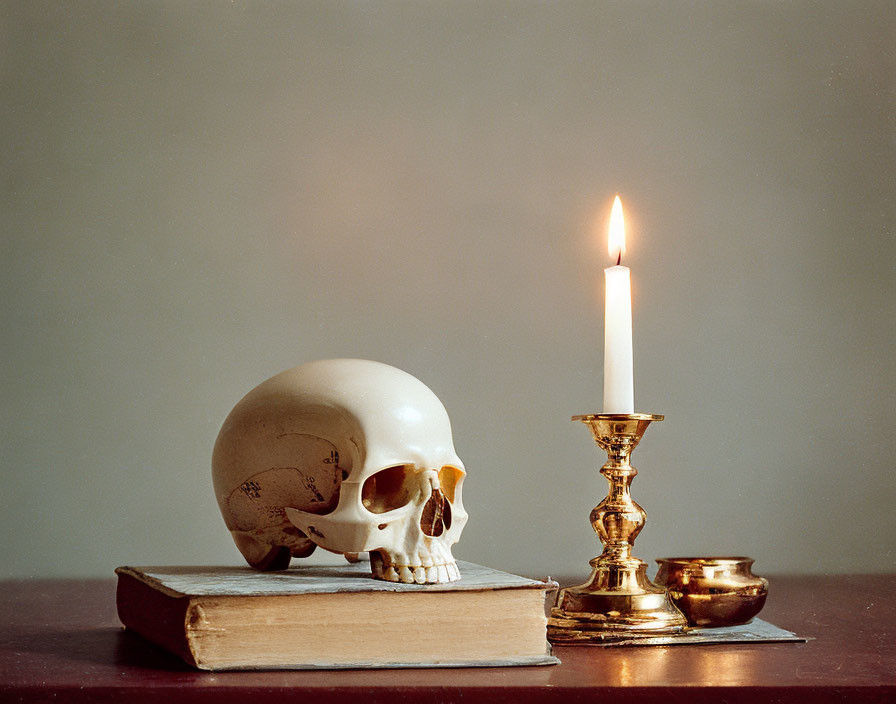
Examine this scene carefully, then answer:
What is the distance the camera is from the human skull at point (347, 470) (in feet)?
2.58

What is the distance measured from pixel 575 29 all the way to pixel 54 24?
29.3 inches

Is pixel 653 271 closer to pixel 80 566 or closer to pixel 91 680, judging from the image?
pixel 80 566

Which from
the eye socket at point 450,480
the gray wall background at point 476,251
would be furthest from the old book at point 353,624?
the gray wall background at point 476,251

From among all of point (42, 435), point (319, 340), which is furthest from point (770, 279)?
point (42, 435)

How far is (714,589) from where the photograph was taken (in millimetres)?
843

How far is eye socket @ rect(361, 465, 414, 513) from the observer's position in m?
0.82

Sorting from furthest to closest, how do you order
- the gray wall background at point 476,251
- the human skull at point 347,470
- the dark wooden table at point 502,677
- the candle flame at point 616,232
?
the gray wall background at point 476,251, the candle flame at point 616,232, the human skull at point 347,470, the dark wooden table at point 502,677

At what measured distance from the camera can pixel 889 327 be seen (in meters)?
1.55

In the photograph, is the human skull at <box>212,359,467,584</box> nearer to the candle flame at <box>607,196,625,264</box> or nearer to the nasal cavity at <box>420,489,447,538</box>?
the nasal cavity at <box>420,489,447,538</box>

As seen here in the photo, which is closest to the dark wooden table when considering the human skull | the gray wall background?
the human skull

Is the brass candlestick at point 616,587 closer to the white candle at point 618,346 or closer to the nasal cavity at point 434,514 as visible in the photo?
the white candle at point 618,346

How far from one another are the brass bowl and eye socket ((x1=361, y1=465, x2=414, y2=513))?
0.23 meters

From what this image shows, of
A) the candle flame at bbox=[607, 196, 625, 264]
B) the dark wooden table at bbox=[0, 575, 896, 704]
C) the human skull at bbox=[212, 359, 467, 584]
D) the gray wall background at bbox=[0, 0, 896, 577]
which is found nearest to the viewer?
the dark wooden table at bbox=[0, 575, 896, 704]

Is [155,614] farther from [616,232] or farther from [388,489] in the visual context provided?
[616,232]
